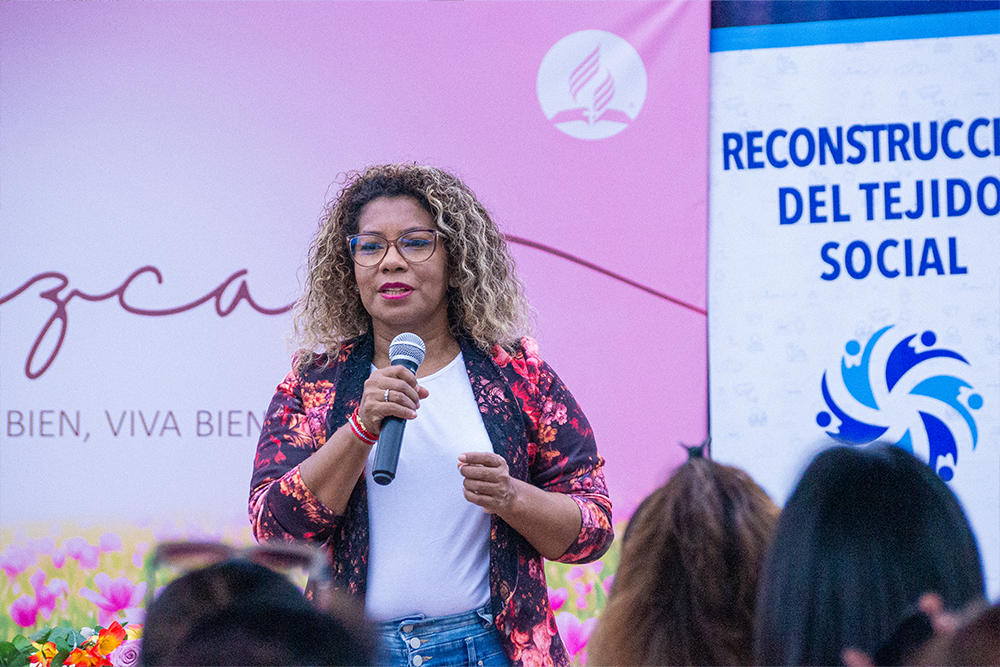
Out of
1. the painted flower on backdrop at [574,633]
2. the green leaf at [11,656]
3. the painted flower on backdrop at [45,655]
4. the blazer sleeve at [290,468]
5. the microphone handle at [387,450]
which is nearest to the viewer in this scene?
the microphone handle at [387,450]

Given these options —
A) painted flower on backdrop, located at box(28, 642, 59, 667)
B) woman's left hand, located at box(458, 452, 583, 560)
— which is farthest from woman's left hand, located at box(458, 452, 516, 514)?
painted flower on backdrop, located at box(28, 642, 59, 667)

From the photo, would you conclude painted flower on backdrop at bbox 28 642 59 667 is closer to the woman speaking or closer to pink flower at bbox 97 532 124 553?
the woman speaking

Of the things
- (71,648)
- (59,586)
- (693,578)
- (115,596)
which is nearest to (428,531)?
(693,578)

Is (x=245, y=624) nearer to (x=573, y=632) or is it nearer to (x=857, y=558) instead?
(x=857, y=558)

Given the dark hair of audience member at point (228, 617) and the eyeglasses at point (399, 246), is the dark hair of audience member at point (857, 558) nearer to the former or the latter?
the dark hair of audience member at point (228, 617)

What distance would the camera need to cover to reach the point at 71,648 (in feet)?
7.43

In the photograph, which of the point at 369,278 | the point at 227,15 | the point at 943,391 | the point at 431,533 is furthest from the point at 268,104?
the point at 943,391

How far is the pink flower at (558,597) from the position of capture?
10.5 feet

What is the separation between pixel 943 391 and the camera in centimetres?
309

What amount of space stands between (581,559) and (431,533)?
0.31 meters

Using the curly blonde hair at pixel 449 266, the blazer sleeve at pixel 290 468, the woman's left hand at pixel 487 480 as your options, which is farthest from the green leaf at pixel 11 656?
the woman's left hand at pixel 487 480

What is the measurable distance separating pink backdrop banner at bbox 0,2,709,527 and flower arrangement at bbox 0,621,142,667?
2.99 ft

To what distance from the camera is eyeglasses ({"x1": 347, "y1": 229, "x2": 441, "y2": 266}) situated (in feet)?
6.43

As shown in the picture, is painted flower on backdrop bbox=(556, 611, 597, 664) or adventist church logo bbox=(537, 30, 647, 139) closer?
painted flower on backdrop bbox=(556, 611, 597, 664)
